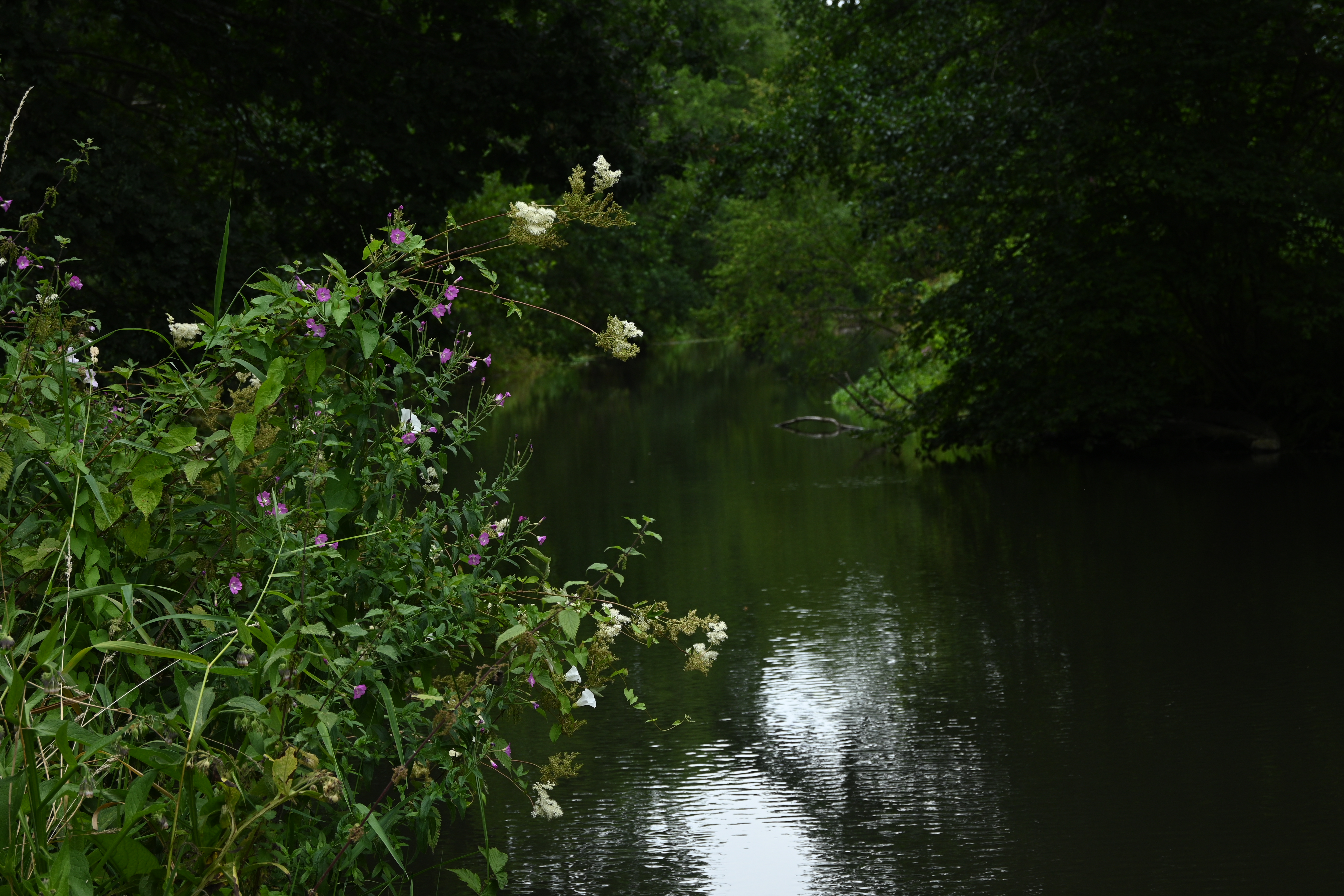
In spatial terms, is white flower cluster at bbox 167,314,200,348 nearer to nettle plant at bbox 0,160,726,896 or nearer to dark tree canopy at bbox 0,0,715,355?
nettle plant at bbox 0,160,726,896

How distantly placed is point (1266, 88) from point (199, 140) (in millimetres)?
12091

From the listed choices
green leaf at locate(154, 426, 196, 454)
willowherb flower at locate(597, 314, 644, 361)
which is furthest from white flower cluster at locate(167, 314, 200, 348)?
willowherb flower at locate(597, 314, 644, 361)

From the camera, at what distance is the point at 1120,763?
4871mm

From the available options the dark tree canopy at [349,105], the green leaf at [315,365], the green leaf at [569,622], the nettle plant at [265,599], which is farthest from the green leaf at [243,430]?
the dark tree canopy at [349,105]

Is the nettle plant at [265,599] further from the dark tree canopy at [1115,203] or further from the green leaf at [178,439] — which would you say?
the dark tree canopy at [1115,203]

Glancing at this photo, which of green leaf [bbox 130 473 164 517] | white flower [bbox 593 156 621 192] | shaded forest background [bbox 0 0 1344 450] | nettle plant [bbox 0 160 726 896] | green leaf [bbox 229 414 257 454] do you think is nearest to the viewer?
nettle plant [bbox 0 160 726 896]

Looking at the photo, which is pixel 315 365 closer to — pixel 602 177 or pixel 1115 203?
pixel 602 177

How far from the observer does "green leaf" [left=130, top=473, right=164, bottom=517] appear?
276cm

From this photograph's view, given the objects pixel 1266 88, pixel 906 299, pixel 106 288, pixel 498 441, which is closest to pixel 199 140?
pixel 106 288

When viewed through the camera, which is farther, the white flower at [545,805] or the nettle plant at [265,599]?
the white flower at [545,805]

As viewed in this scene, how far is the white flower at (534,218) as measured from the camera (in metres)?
3.29

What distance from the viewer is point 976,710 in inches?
224

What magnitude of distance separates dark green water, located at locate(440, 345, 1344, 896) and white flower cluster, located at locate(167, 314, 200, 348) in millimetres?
1918

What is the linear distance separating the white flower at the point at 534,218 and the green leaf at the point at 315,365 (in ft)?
2.02
